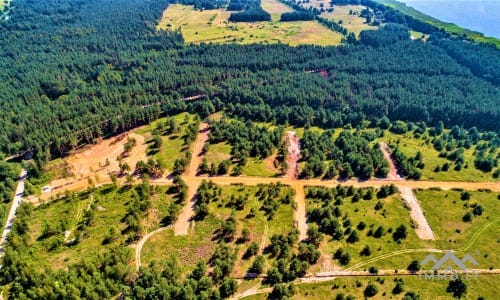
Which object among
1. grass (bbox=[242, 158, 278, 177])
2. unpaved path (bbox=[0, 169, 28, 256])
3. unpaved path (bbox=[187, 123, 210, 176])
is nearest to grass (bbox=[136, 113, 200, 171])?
unpaved path (bbox=[187, 123, 210, 176])

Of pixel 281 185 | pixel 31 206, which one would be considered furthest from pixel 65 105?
pixel 281 185

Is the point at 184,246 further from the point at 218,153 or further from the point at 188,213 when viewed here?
the point at 218,153

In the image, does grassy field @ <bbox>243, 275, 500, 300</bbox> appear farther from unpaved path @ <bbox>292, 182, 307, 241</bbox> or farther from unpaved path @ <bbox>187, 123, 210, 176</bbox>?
unpaved path @ <bbox>187, 123, 210, 176</bbox>

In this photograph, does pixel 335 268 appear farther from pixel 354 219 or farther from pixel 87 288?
pixel 87 288

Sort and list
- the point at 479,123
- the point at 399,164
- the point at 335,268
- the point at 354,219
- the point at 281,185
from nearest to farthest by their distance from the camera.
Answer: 1. the point at 335,268
2. the point at 354,219
3. the point at 281,185
4. the point at 399,164
5. the point at 479,123

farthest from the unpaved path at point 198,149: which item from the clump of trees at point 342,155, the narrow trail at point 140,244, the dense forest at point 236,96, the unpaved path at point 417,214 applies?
the unpaved path at point 417,214
